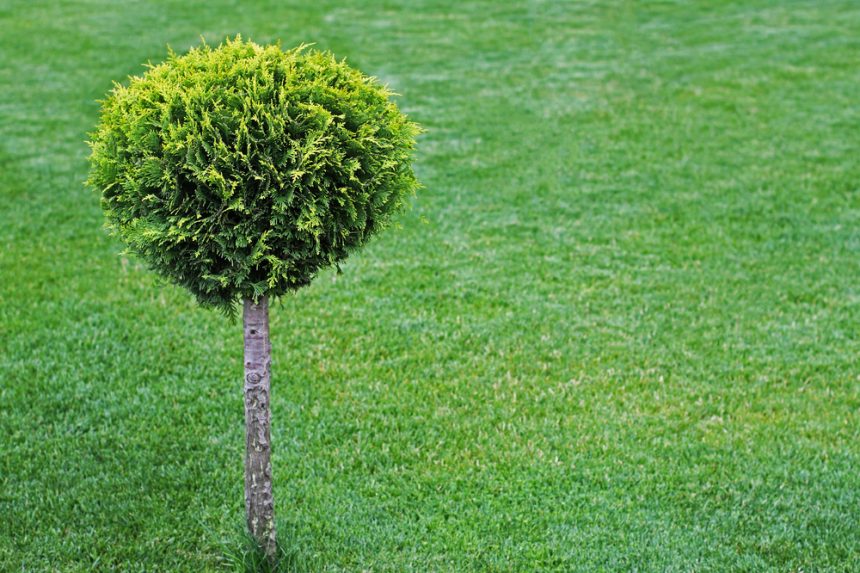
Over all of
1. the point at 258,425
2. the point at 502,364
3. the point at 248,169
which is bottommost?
the point at 502,364

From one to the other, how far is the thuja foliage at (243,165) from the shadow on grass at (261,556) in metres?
1.52

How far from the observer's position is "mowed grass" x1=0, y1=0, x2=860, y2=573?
6262mm

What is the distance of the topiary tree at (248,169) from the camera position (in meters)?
5.05

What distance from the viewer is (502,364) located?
8383mm

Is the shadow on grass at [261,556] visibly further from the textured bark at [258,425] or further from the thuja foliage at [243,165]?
the thuja foliage at [243,165]

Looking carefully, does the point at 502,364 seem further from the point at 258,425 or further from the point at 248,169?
the point at 248,169

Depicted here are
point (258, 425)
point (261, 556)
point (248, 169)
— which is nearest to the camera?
point (248, 169)

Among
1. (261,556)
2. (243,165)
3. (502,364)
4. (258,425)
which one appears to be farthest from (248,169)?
(502,364)

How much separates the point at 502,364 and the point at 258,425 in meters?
3.32

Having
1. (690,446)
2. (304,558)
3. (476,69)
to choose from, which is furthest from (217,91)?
(476,69)

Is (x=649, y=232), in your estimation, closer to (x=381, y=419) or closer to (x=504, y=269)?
(x=504, y=269)

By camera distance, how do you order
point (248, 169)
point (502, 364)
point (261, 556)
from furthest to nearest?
point (502, 364) → point (261, 556) → point (248, 169)

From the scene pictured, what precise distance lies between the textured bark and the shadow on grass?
0.06 m

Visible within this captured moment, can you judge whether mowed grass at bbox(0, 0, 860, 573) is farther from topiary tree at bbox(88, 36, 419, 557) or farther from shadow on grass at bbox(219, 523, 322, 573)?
topiary tree at bbox(88, 36, 419, 557)
